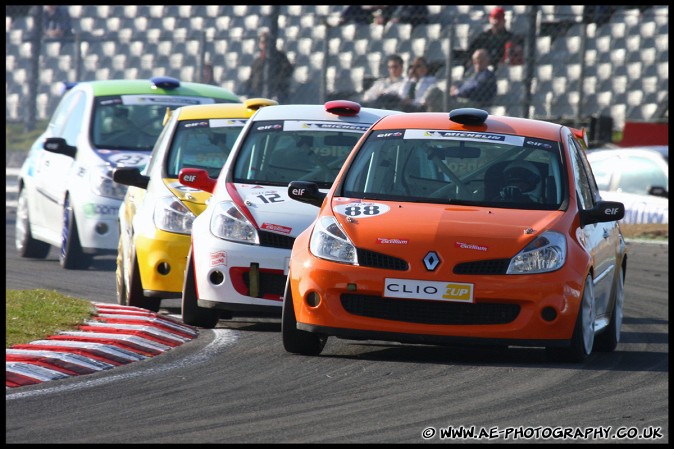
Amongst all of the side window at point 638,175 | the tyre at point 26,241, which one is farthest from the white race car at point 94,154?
the side window at point 638,175

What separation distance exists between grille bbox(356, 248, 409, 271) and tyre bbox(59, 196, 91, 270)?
615 cm

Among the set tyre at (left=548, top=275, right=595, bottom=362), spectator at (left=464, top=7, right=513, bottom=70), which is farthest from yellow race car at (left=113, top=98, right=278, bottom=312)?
spectator at (left=464, top=7, right=513, bottom=70)

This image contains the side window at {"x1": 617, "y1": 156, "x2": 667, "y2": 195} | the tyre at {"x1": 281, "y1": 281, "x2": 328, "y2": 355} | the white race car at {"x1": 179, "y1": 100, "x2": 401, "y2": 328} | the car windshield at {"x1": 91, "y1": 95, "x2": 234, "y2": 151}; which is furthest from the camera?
the side window at {"x1": 617, "y1": 156, "x2": 667, "y2": 195}

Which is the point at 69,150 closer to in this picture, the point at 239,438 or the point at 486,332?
the point at 486,332

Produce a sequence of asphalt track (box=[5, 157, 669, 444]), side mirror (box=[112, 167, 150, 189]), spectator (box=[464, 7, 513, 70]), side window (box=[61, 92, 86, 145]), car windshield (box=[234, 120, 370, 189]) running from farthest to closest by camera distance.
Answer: spectator (box=[464, 7, 513, 70]) < side window (box=[61, 92, 86, 145]) < side mirror (box=[112, 167, 150, 189]) < car windshield (box=[234, 120, 370, 189]) < asphalt track (box=[5, 157, 669, 444])

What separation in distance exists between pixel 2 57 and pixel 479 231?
1691 centimetres

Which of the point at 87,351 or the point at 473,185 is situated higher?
the point at 473,185

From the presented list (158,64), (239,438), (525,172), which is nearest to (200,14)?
(158,64)

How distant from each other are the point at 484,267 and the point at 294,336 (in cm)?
115

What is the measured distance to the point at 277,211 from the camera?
30.2 feet

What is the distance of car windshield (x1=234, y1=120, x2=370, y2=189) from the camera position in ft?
32.8

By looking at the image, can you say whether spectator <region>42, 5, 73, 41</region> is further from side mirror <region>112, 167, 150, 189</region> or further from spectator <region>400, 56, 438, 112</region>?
side mirror <region>112, 167, 150, 189</region>

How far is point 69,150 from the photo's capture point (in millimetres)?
13547

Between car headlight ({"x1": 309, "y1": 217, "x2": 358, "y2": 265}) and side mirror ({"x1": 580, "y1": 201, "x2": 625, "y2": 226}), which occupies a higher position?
side mirror ({"x1": 580, "y1": 201, "x2": 625, "y2": 226})
